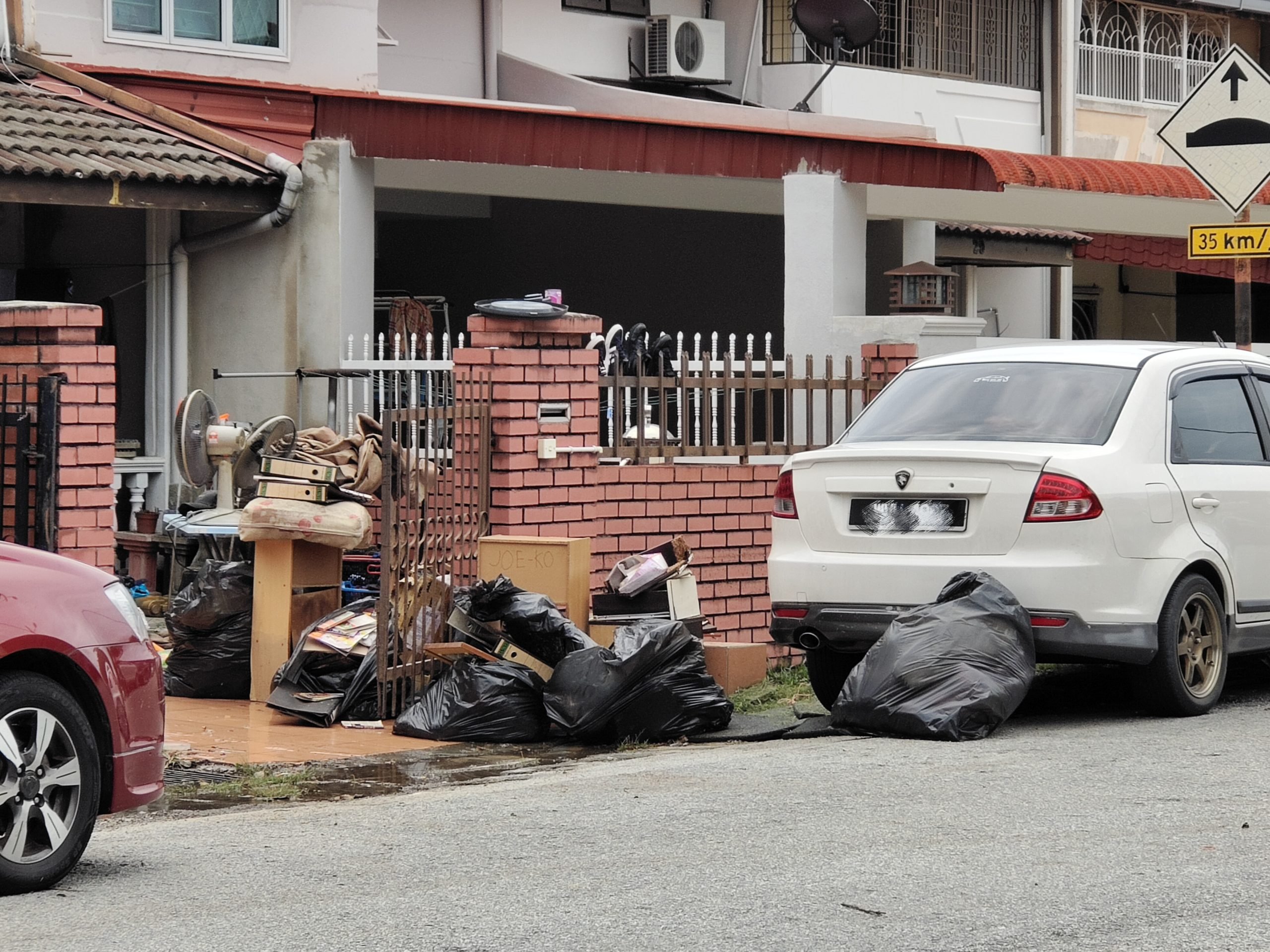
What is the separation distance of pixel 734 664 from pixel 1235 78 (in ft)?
15.2

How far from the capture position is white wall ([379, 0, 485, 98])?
1909 cm

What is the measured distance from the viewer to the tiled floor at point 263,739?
8.16 metres

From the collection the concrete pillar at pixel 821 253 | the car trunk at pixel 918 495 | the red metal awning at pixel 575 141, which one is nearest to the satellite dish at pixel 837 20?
the red metal awning at pixel 575 141

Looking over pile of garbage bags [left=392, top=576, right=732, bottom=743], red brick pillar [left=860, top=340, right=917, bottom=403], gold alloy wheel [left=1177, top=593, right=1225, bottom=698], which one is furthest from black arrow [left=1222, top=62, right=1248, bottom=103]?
pile of garbage bags [left=392, top=576, right=732, bottom=743]

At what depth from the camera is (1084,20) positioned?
25500mm

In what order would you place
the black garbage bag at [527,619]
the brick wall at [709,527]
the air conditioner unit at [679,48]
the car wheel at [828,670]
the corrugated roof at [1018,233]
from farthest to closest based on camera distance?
the air conditioner unit at [679,48], the corrugated roof at [1018,233], the brick wall at [709,527], the car wheel at [828,670], the black garbage bag at [527,619]

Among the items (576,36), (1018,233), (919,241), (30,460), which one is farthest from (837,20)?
(30,460)

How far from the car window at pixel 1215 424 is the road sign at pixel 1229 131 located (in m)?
2.27

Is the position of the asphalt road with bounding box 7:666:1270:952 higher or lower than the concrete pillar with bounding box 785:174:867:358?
lower

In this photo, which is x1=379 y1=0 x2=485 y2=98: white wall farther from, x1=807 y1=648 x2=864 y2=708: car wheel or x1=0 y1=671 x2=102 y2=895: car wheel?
x1=0 y1=671 x2=102 y2=895: car wheel

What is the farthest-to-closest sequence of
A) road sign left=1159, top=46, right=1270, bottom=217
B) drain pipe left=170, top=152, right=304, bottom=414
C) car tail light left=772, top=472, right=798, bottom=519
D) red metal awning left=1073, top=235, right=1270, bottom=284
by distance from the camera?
red metal awning left=1073, top=235, right=1270, bottom=284
drain pipe left=170, top=152, right=304, bottom=414
road sign left=1159, top=46, right=1270, bottom=217
car tail light left=772, top=472, right=798, bottom=519

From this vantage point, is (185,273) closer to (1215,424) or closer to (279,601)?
(279,601)

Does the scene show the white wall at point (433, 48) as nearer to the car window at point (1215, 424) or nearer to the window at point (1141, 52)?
the window at point (1141, 52)

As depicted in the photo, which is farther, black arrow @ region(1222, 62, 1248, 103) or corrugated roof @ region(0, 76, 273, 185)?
corrugated roof @ region(0, 76, 273, 185)
